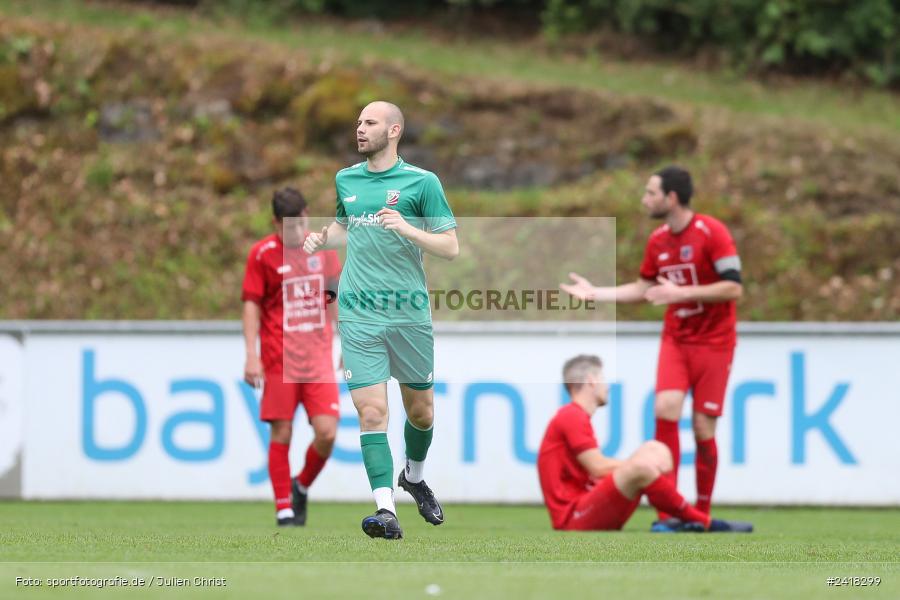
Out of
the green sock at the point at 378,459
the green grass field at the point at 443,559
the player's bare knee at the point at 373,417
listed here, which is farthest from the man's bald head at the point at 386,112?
the green grass field at the point at 443,559

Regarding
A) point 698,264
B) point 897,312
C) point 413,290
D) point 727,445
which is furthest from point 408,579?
point 897,312

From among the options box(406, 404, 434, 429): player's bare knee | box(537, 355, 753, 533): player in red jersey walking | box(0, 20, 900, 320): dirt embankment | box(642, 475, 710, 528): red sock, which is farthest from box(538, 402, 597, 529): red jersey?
box(0, 20, 900, 320): dirt embankment

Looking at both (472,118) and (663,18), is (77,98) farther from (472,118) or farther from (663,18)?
(663,18)

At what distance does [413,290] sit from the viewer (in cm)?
715

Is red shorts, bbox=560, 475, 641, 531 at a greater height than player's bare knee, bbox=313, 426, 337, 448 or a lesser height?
lesser

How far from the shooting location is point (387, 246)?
711 centimetres

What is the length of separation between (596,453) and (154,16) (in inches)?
679

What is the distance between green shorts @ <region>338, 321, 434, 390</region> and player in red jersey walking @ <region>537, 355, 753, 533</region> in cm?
181

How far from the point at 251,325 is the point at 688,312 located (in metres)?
3.09

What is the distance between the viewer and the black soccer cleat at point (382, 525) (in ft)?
22.6

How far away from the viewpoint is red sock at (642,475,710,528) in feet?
28.1

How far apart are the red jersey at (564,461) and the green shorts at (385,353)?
6.34 feet

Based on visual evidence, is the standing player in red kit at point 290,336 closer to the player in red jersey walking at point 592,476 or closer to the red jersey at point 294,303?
the red jersey at point 294,303

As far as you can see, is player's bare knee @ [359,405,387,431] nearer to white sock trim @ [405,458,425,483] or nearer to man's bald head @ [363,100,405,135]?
white sock trim @ [405,458,425,483]
